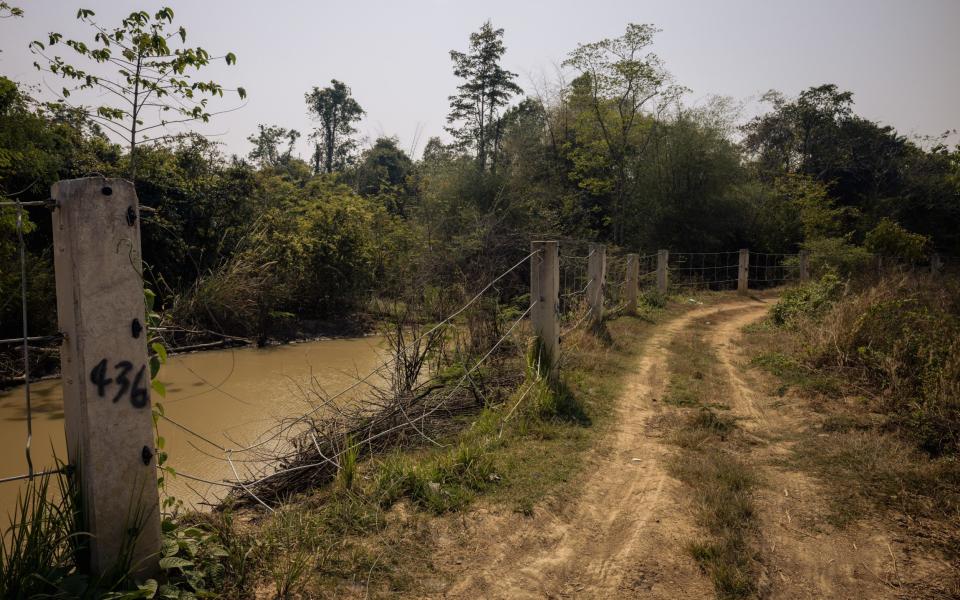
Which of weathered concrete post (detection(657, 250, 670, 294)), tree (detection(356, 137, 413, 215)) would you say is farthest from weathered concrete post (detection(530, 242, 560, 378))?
tree (detection(356, 137, 413, 215))

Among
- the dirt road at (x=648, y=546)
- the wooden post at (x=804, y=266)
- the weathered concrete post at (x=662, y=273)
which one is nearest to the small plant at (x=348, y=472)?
the dirt road at (x=648, y=546)

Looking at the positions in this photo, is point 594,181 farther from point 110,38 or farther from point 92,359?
point 92,359

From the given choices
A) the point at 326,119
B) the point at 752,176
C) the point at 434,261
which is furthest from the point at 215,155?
the point at 326,119

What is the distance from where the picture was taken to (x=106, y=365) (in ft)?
6.66

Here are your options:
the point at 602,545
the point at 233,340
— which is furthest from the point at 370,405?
the point at 233,340

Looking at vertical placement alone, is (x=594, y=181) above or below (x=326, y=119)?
below

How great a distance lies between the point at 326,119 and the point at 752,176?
104 ft

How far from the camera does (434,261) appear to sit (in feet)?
31.2

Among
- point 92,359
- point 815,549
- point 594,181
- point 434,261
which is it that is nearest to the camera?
point 92,359

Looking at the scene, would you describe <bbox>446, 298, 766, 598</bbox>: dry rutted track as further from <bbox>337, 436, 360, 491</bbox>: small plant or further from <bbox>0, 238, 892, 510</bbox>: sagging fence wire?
<bbox>0, 238, 892, 510</bbox>: sagging fence wire

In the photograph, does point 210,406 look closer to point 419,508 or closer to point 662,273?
point 419,508

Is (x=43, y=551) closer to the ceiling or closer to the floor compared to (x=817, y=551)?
closer to the ceiling

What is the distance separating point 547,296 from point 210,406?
15.4 feet

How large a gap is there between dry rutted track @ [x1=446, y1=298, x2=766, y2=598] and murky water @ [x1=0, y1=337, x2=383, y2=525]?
192 cm
